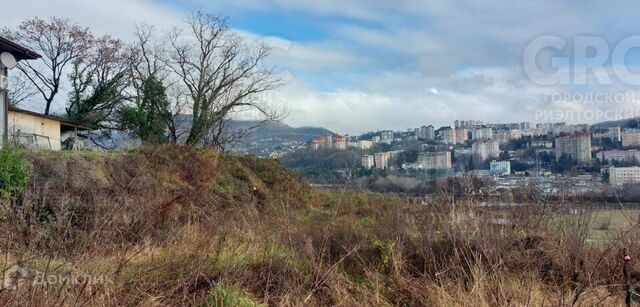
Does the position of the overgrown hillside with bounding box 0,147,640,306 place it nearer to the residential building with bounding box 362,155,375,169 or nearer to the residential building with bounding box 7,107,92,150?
the residential building with bounding box 362,155,375,169

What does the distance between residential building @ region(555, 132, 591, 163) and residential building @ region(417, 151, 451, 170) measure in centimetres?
276

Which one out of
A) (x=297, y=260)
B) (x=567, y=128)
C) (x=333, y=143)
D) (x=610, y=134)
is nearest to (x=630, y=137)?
(x=610, y=134)

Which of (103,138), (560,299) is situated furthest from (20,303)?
(103,138)

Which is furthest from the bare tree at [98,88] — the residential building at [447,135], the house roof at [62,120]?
the residential building at [447,135]

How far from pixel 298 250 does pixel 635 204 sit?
201 inches

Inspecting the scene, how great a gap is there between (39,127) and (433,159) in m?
23.8

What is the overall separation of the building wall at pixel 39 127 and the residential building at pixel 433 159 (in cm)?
2056

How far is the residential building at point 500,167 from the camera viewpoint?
1084 cm

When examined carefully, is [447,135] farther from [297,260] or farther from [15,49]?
[15,49]

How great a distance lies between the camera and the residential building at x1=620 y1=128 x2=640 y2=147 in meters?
12.3

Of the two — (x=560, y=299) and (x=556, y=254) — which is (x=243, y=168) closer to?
(x=556, y=254)

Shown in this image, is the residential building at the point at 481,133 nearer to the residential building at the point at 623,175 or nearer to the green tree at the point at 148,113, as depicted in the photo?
the residential building at the point at 623,175

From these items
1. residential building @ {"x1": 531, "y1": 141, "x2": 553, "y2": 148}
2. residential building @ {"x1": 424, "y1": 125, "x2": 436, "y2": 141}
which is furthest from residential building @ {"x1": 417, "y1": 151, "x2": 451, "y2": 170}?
residential building @ {"x1": 424, "y1": 125, "x2": 436, "y2": 141}

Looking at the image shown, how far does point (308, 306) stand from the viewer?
4.93m
